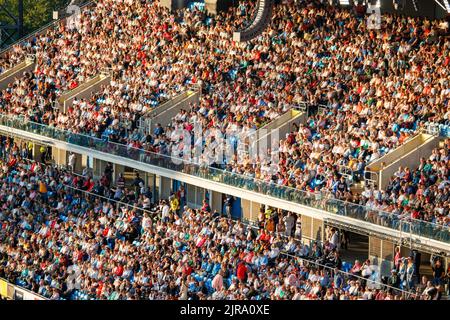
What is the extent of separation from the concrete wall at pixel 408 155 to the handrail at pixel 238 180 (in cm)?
188

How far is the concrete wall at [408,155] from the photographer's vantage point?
125ft

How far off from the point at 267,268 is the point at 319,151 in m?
4.76

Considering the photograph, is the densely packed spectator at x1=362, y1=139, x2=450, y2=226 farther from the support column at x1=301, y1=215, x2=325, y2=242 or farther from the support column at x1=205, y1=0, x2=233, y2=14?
the support column at x1=205, y1=0, x2=233, y2=14

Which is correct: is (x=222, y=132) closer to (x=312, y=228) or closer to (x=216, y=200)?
(x=216, y=200)

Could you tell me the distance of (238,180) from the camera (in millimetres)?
41219

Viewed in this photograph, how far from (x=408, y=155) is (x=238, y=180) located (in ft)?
17.4

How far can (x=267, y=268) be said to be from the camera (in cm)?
3659

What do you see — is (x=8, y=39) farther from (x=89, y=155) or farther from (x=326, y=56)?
(x=326, y=56)

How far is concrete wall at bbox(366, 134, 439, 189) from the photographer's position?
125 ft

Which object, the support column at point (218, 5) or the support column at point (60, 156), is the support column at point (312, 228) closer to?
the support column at point (60, 156)

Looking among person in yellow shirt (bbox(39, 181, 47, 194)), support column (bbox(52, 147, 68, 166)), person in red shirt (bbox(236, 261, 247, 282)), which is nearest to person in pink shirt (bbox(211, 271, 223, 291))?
person in red shirt (bbox(236, 261, 247, 282))

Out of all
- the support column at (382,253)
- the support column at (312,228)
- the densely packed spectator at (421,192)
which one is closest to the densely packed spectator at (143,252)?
the support column at (312,228)

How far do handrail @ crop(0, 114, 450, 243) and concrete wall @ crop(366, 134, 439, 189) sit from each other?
6.16 feet
